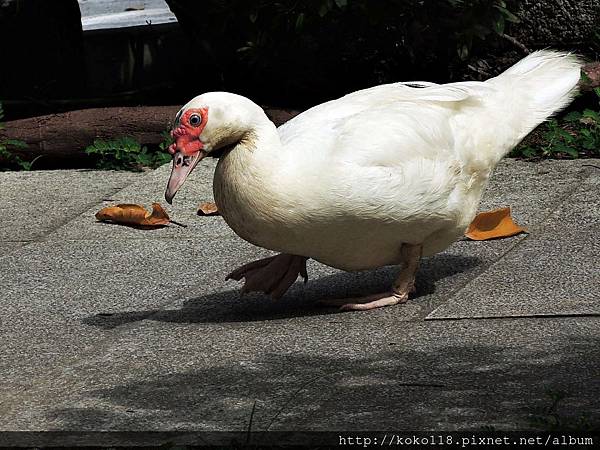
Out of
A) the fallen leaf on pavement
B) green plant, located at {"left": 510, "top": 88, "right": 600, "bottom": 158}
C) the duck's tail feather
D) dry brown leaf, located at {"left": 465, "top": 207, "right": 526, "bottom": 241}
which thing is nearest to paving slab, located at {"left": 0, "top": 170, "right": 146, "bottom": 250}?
the fallen leaf on pavement

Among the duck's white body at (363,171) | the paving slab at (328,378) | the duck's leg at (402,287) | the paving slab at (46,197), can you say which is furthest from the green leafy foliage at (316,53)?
the paving slab at (328,378)

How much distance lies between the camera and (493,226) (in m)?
5.82

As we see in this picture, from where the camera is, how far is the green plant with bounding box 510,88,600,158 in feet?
23.7

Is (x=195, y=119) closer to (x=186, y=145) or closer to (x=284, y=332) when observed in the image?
(x=186, y=145)

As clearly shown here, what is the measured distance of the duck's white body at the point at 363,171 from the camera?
438 cm

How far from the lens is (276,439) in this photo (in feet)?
10.7

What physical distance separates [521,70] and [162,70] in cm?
518

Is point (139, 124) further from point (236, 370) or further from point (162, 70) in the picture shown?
point (236, 370)

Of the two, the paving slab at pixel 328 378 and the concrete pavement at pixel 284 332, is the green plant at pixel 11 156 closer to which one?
the concrete pavement at pixel 284 332

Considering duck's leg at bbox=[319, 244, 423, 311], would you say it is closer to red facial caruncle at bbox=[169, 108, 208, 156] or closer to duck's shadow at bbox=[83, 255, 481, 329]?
duck's shadow at bbox=[83, 255, 481, 329]

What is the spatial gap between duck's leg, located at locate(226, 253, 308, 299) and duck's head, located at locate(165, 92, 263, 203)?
2.04 feet

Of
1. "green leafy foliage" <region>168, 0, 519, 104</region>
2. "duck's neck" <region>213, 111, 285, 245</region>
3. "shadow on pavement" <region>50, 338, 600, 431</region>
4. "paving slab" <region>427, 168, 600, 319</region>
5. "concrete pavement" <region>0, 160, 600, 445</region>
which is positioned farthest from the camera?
"green leafy foliage" <region>168, 0, 519, 104</region>

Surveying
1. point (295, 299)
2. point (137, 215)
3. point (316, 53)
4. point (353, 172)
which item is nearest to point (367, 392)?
point (353, 172)

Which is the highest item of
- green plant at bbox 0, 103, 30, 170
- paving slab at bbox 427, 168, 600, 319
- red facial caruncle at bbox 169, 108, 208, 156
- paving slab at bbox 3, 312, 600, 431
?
red facial caruncle at bbox 169, 108, 208, 156
